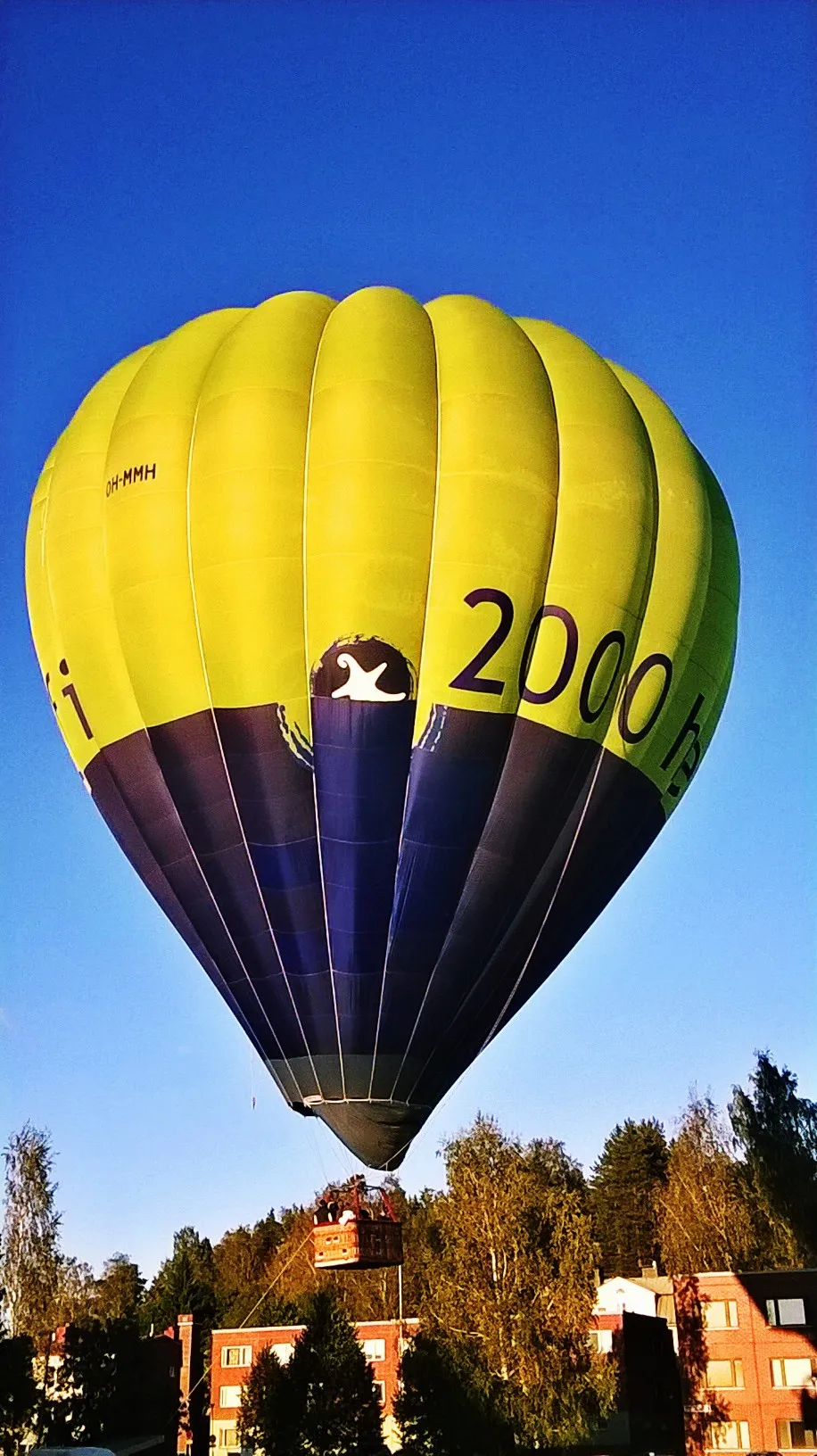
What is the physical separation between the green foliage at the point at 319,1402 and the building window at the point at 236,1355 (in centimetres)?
673

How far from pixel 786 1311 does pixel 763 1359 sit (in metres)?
1.66

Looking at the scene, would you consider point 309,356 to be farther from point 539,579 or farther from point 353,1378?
point 353,1378

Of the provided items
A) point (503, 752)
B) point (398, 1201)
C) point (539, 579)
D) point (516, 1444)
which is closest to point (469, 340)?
point (539, 579)

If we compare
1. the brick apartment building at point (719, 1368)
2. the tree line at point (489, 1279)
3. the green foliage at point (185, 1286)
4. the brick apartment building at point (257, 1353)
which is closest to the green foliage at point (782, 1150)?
the tree line at point (489, 1279)

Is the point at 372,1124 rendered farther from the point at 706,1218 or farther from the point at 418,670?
the point at 706,1218

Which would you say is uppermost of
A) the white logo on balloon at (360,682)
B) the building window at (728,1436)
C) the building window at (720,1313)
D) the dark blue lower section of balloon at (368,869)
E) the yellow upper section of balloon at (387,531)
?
the yellow upper section of balloon at (387,531)

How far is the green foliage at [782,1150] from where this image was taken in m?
57.2

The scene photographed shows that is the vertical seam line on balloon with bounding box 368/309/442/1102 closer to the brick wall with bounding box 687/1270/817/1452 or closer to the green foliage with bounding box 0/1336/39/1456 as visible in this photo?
the green foliage with bounding box 0/1336/39/1456

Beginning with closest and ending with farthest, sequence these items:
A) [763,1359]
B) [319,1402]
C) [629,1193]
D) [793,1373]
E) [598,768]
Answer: [598,768], [319,1402], [793,1373], [763,1359], [629,1193]

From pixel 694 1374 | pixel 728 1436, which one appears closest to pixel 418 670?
pixel 694 1374

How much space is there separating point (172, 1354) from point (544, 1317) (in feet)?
66.4

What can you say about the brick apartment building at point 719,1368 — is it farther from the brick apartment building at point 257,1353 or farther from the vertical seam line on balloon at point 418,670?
the vertical seam line on balloon at point 418,670

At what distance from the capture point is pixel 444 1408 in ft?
136

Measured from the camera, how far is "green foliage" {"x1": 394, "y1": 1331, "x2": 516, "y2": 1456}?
4016cm
